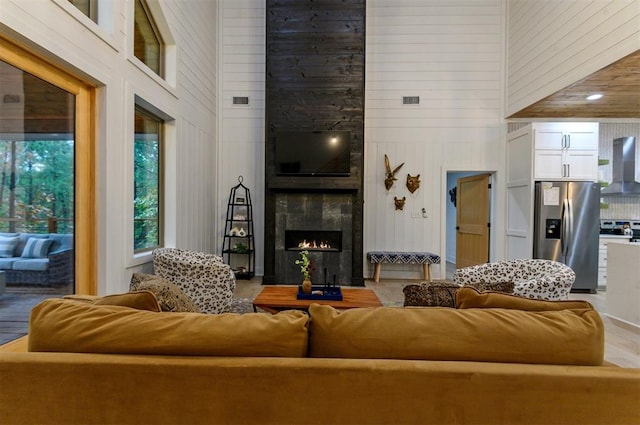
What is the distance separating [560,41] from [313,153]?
358 centimetres

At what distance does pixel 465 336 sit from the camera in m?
1.00

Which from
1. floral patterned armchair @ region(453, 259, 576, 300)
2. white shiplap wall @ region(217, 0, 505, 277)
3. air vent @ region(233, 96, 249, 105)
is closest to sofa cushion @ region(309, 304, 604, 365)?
floral patterned armchair @ region(453, 259, 576, 300)

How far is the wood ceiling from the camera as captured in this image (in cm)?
340

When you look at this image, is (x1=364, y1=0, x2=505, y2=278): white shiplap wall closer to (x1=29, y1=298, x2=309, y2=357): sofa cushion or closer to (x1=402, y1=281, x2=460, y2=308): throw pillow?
(x1=402, y1=281, x2=460, y2=308): throw pillow

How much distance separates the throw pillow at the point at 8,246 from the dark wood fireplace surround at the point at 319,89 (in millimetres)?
3119

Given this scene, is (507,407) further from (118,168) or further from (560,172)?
(560,172)

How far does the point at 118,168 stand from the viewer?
2871mm

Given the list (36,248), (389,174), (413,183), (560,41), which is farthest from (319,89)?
(36,248)

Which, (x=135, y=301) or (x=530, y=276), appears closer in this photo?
(x=135, y=301)

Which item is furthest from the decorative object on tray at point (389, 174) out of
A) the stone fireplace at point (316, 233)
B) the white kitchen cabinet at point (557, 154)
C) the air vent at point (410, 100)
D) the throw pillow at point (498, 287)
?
the throw pillow at point (498, 287)

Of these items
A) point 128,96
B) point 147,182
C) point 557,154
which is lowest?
point 147,182

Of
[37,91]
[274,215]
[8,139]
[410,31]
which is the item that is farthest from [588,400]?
[410,31]

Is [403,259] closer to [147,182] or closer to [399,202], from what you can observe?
[399,202]

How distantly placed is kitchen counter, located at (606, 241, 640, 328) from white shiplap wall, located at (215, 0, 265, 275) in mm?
4811
